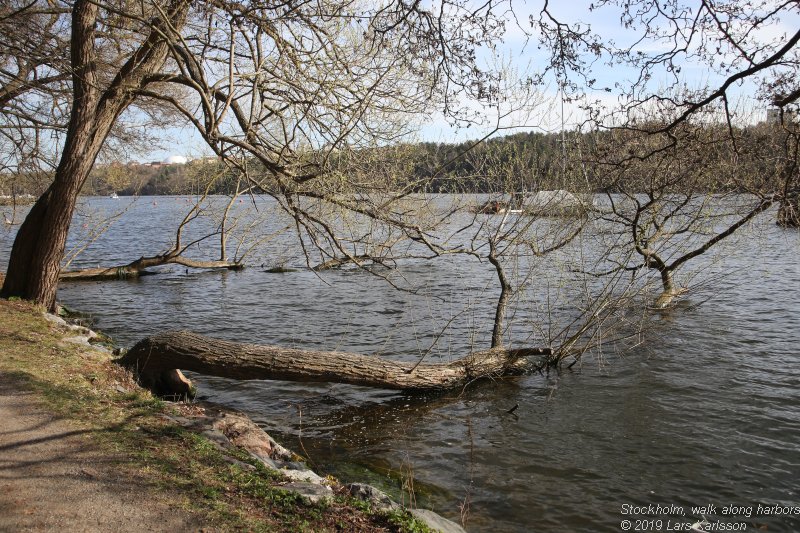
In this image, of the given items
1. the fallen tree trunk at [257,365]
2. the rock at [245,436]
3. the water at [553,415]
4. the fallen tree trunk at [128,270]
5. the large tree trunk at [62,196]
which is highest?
the large tree trunk at [62,196]

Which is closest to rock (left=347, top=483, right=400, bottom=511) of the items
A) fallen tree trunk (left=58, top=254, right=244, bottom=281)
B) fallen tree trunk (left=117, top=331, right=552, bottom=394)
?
fallen tree trunk (left=117, top=331, right=552, bottom=394)

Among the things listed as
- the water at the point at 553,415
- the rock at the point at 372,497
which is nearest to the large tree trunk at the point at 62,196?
the water at the point at 553,415

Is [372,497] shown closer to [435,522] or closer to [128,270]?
[435,522]

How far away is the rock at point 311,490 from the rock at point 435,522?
26.9 inches

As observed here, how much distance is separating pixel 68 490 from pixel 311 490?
170cm

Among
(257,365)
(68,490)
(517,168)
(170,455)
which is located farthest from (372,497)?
(517,168)

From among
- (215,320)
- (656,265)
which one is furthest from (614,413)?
(215,320)

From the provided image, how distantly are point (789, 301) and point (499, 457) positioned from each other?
34.5 ft

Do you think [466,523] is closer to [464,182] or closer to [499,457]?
[499,457]

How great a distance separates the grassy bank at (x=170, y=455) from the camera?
4172 millimetres

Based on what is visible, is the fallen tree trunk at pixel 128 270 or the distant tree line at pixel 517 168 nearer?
the distant tree line at pixel 517 168

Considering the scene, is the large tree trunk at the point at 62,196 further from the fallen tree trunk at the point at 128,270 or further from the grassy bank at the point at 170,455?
the fallen tree trunk at the point at 128,270

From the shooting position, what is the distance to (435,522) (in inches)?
Result: 186

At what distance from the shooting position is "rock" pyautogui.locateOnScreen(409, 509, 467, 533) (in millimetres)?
4613
